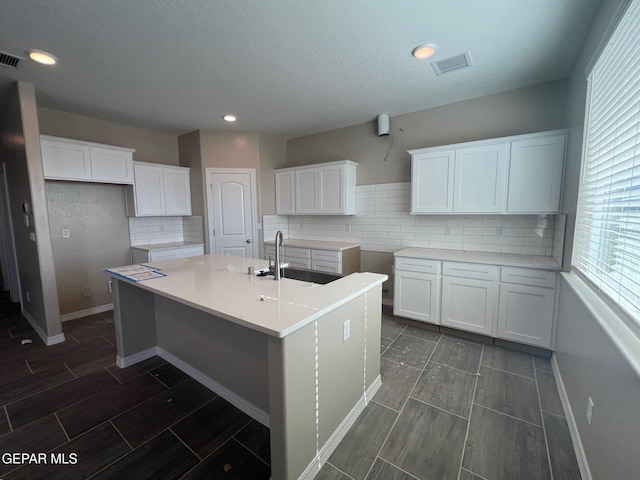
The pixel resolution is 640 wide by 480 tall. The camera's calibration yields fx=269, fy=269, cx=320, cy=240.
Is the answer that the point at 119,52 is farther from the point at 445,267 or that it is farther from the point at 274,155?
the point at 445,267

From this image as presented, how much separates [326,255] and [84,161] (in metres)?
3.17

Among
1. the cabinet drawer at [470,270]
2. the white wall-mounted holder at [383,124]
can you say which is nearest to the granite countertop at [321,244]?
the cabinet drawer at [470,270]

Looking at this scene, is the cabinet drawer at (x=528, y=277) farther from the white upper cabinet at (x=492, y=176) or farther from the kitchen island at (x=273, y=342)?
the kitchen island at (x=273, y=342)

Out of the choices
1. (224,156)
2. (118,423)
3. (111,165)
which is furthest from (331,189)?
(118,423)

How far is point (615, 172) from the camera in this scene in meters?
1.39

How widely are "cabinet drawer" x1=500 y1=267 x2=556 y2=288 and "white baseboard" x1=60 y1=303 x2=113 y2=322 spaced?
4924 mm

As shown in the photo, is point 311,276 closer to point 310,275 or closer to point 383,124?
point 310,275

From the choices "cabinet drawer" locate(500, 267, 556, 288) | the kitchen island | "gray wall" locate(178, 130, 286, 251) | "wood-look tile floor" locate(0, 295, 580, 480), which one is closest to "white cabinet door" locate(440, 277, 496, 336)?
"cabinet drawer" locate(500, 267, 556, 288)

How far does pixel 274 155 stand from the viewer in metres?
4.54

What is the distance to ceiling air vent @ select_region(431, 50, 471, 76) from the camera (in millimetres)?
2234

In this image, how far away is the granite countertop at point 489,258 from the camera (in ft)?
8.04

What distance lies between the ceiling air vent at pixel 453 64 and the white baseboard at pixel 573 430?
2.65 m

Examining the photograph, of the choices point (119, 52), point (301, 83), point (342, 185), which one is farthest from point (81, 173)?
point (342, 185)

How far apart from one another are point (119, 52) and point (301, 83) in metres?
1.50
